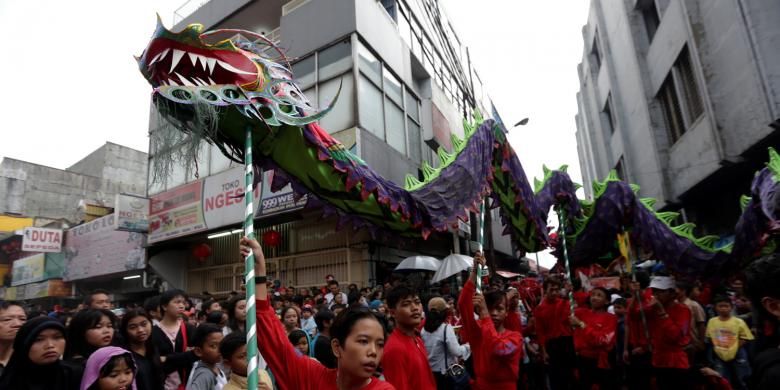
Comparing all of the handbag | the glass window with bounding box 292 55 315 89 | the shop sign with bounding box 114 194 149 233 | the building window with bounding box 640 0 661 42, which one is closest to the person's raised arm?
the handbag

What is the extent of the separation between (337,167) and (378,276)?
24.9 feet

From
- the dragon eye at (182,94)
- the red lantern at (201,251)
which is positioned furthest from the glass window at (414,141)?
the dragon eye at (182,94)

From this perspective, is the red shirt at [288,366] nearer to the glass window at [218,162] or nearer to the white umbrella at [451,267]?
the white umbrella at [451,267]

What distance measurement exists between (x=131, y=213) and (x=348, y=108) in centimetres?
817

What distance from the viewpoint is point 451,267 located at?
9633mm

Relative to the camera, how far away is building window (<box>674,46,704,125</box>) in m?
12.2

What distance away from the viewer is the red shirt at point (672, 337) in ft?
15.7

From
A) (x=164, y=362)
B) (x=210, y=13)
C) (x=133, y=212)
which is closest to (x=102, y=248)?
(x=133, y=212)

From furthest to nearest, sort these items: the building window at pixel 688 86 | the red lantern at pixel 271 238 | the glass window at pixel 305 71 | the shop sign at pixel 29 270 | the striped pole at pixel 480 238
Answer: the shop sign at pixel 29 270 → the building window at pixel 688 86 → the glass window at pixel 305 71 → the red lantern at pixel 271 238 → the striped pole at pixel 480 238

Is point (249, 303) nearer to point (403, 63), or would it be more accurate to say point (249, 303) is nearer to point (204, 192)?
point (204, 192)

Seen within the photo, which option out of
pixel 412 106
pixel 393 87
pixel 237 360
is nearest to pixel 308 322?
pixel 237 360

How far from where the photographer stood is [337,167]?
3.79 m

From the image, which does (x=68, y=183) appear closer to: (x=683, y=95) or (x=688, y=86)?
(x=683, y=95)

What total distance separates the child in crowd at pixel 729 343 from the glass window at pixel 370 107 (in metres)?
7.53
